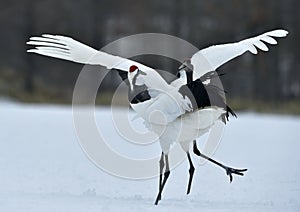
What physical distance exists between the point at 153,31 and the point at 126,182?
73.0 feet

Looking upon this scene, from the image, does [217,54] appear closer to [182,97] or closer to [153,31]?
[182,97]

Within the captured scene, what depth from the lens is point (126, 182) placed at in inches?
287

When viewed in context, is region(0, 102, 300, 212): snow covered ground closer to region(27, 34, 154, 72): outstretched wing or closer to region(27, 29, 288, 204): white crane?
region(27, 29, 288, 204): white crane

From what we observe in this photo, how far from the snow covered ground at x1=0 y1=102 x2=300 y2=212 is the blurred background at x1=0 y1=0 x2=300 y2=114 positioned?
13776 mm

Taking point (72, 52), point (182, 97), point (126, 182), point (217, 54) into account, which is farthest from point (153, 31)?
point (182, 97)

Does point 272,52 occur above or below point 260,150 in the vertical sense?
above

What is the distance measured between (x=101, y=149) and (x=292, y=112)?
1427 cm

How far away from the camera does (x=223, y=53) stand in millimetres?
6047

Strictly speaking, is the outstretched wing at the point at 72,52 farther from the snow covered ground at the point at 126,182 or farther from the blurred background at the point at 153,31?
the blurred background at the point at 153,31

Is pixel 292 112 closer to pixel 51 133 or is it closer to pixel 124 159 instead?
pixel 51 133

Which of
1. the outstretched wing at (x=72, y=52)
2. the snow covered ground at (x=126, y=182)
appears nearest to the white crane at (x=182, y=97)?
the outstretched wing at (x=72, y=52)

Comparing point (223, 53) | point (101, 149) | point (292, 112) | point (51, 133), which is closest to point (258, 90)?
point (292, 112)

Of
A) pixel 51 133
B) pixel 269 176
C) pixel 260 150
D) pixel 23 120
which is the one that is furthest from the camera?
pixel 23 120

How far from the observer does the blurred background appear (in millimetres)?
26844
